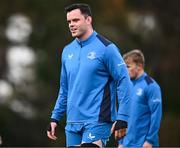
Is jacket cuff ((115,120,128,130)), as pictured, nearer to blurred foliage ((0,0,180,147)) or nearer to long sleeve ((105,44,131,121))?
long sleeve ((105,44,131,121))

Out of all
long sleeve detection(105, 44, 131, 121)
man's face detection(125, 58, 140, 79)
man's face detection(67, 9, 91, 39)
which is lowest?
man's face detection(125, 58, 140, 79)

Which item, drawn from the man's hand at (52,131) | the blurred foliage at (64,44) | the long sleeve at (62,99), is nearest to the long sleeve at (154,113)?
the long sleeve at (62,99)

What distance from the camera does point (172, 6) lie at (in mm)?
35500

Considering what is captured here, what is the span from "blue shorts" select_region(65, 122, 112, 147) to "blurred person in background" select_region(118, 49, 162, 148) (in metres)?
3.50

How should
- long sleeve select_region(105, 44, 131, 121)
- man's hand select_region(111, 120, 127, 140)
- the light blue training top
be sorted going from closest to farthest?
1. man's hand select_region(111, 120, 127, 140)
2. long sleeve select_region(105, 44, 131, 121)
3. the light blue training top

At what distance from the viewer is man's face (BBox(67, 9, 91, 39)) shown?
1164 cm

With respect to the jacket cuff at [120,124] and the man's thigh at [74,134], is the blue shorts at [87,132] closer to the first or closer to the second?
the man's thigh at [74,134]

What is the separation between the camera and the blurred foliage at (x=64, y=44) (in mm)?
34625

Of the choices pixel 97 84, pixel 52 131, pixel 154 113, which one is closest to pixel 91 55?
pixel 97 84

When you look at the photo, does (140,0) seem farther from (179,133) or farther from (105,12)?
(179,133)

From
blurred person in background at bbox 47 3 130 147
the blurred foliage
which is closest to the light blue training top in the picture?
blurred person in background at bbox 47 3 130 147

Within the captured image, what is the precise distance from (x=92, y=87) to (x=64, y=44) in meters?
24.1

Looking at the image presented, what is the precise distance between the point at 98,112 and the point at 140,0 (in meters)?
24.9

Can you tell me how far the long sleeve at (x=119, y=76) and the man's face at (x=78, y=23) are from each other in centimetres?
42
